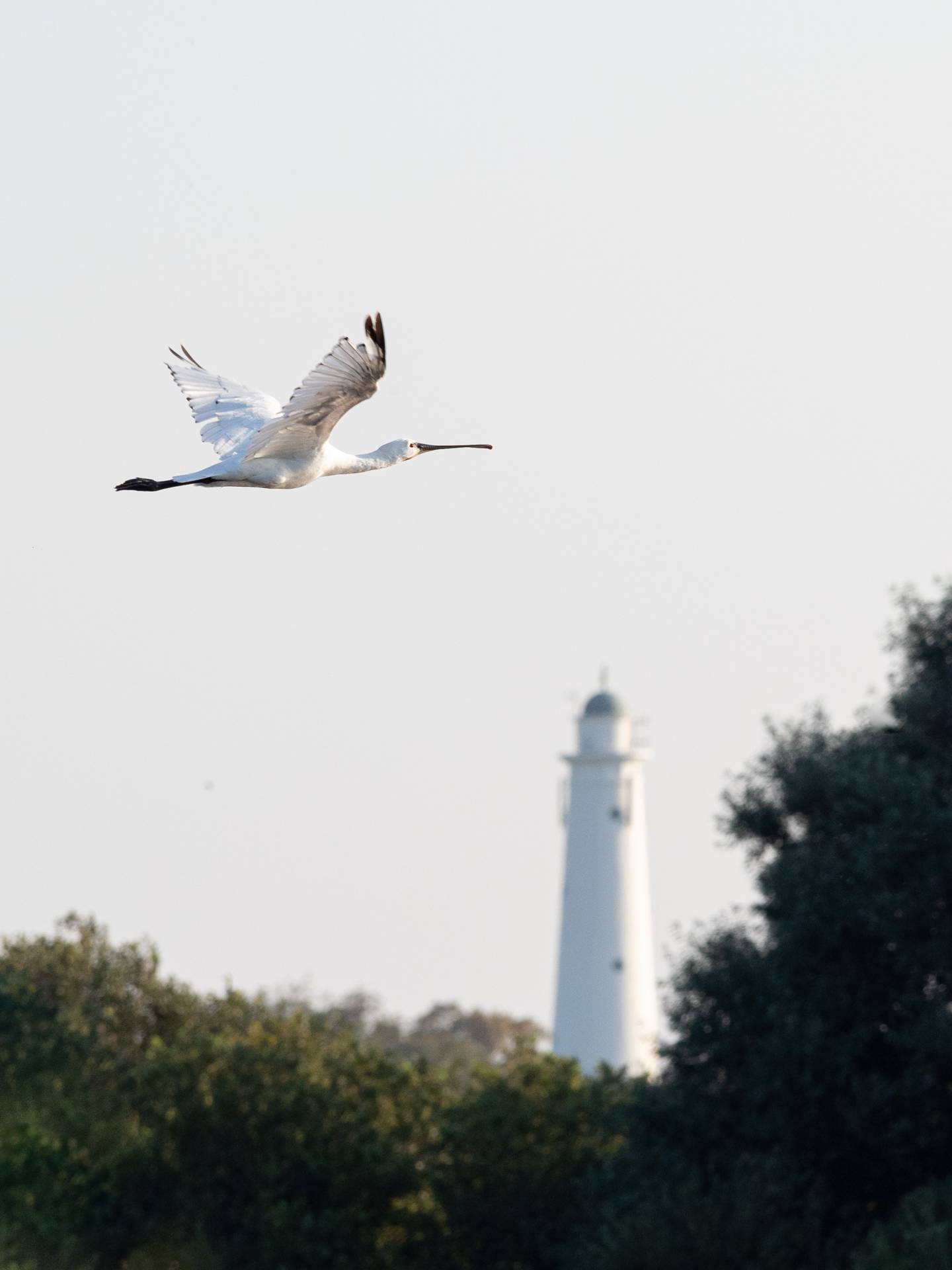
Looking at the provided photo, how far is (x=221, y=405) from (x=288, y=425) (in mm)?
3482

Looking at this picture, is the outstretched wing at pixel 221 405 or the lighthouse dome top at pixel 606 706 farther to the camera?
the lighthouse dome top at pixel 606 706

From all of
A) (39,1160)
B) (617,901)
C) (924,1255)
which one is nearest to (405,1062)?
(39,1160)

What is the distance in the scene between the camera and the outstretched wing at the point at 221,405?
23547mm

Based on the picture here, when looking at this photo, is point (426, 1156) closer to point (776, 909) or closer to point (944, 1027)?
point (776, 909)

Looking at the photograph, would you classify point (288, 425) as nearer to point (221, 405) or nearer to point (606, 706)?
point (221, 405)

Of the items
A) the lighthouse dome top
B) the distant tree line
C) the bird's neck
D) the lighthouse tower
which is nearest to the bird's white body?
the bird's neck

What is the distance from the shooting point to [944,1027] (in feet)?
104

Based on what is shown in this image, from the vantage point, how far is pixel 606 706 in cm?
9631

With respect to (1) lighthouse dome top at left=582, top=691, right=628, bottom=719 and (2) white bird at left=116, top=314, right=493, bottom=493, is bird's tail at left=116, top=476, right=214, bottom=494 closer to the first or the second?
(2) white bird at left=116, top=314, right=493, bottom=493

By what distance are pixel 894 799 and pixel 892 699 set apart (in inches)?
89.4

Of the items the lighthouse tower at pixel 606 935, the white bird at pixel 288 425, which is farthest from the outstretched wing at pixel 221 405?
the lighthouse tower at pixel 606 935

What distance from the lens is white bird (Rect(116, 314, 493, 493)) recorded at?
20203 millimetres

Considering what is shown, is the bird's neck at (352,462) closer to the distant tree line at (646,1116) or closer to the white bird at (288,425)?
the white bird at (288,425)

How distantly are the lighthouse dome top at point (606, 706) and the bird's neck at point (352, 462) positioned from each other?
236 ft
